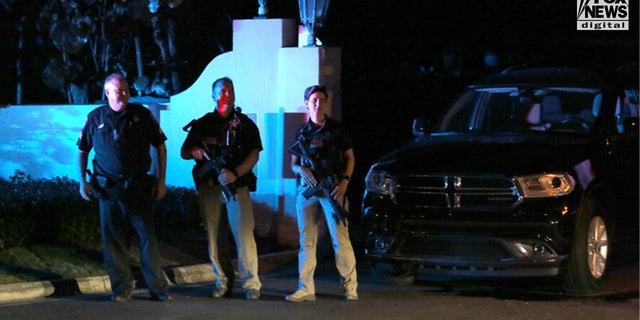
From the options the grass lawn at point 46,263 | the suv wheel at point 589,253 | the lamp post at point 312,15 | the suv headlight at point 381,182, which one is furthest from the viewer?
the lamp post at point 312,15

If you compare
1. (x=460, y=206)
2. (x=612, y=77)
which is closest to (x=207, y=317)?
(x=460, y=206)

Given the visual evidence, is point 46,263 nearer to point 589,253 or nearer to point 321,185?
point 321,185

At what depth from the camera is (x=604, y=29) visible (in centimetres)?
1873

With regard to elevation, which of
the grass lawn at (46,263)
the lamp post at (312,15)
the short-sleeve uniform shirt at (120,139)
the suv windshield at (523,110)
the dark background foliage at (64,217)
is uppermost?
the lamp post at (312,15)

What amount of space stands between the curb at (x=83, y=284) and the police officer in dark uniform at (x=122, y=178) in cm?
80

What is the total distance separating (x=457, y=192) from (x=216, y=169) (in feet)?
6.41

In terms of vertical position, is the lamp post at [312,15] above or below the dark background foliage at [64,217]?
above

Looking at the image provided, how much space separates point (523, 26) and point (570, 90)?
9116 millimetres

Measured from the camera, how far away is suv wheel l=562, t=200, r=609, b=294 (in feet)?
32.6

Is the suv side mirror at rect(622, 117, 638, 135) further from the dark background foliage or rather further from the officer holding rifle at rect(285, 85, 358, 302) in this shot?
the dark background foliage

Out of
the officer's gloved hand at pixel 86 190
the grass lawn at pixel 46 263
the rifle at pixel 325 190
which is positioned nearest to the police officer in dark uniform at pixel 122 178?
the officer's gloved hand at pixel 86 190

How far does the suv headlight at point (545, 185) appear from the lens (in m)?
9.80

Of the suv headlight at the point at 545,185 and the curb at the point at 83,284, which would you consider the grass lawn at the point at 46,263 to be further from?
the suv headlight at the point at 545,185

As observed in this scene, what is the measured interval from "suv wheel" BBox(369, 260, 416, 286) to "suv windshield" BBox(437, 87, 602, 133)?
1.57 meters
